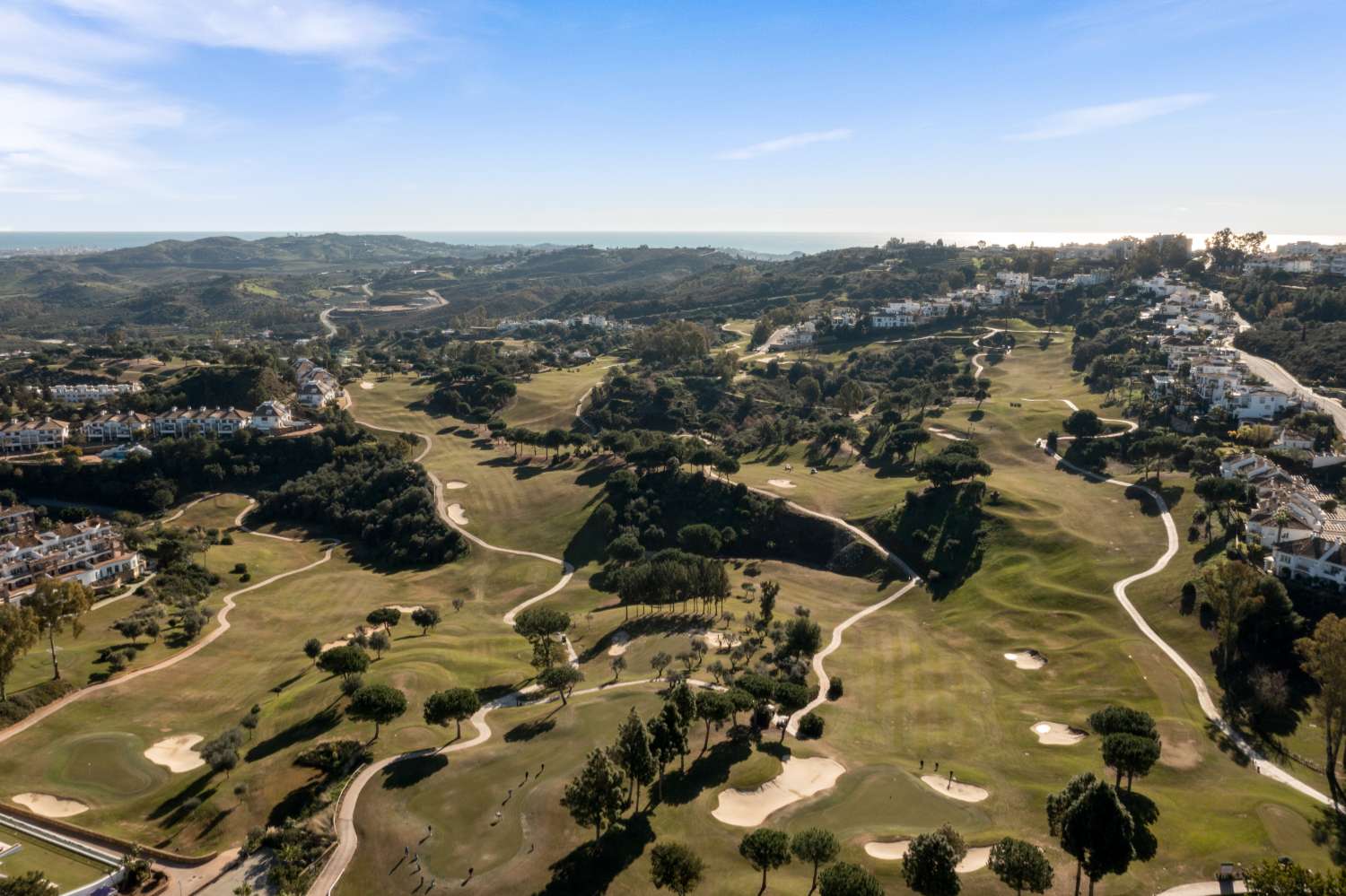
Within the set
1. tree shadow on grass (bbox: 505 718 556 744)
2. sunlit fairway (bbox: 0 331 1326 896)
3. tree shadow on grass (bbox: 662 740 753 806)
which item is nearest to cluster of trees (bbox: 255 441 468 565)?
sunlit fairway (bbox: 0 331 1326 896)

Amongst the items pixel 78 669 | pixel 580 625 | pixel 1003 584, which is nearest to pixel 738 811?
pixel 580 625

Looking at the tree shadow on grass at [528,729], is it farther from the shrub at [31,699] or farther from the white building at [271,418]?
the white building at [271,418]

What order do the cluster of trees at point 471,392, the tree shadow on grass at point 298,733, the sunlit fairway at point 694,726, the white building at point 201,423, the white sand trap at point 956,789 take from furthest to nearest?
the cluster of trees at point 471,392 → the white building at point 201,423 → the tree shadow on grass at point 298,733 → the white sand trap at point 956,789 → the sunlit fairway at point 694,726

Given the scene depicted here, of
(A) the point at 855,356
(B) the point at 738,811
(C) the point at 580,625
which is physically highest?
(A) the point at 855,356

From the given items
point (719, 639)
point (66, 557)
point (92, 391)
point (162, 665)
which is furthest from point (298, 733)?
point (92, 391)

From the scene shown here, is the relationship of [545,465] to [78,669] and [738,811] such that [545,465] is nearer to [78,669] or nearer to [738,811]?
[78,669]

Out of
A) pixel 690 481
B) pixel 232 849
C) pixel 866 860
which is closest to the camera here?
pixel 866 860

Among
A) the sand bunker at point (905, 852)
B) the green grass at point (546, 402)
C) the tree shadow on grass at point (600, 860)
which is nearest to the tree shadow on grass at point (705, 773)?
the tree shadow on grass at point (600, 860)
